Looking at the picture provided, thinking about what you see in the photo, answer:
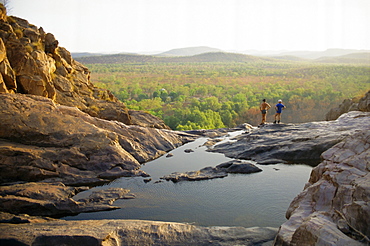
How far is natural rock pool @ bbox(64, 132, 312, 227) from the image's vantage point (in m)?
11.1

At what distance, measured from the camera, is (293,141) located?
1842 centimetres

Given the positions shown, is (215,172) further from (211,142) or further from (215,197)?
(211,142)

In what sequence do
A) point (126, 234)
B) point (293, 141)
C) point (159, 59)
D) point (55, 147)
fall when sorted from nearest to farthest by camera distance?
1. point (126, 234)
2. point (55, 147)
3. point (293, 141)
4. point (159, 59)

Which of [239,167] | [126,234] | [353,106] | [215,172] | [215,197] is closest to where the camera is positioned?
[126,234]

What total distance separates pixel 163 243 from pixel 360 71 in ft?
303

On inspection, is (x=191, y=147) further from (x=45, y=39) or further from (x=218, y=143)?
(x=45, y=39)

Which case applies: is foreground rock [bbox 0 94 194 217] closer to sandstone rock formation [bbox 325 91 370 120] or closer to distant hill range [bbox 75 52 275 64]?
sandstone rock formation [bbox 325 91 370 120]

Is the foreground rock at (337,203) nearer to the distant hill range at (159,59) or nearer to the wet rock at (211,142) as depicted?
the wet rock at (211,142)

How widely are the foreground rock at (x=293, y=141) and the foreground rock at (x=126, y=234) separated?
8.02 m

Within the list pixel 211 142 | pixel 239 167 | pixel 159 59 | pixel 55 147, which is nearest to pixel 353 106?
pixel 211 142

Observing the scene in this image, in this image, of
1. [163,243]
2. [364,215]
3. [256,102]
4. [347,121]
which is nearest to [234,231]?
[163,243]

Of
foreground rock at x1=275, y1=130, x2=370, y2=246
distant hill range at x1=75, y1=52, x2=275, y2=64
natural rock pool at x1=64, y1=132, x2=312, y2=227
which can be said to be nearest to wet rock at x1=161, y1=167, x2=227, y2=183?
natural rock pool at x1=64, y1=132, x2=312, y2=227

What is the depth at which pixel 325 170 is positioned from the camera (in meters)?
9.56

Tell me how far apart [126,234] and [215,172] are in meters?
7.04
